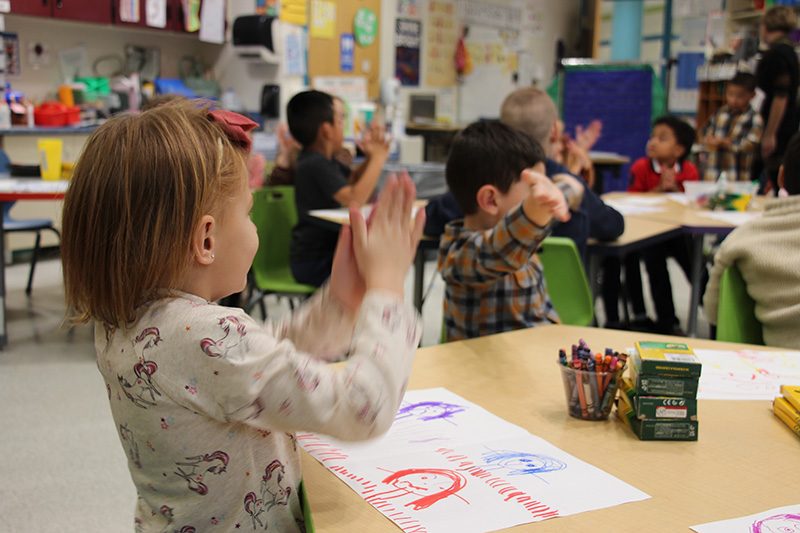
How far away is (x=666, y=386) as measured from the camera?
2.88 ft

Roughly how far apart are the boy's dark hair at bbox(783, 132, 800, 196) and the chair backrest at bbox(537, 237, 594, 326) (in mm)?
542

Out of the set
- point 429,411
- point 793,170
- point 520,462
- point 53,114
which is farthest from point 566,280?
point 53,114

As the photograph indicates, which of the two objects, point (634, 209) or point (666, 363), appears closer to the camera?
point (666, 363)

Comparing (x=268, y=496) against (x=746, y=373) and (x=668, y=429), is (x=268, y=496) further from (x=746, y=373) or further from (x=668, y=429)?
(x=746, y=373)

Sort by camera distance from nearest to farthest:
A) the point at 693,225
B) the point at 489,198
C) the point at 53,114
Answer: the point at 489,198 < the point at 693,225 < the point at 53,114

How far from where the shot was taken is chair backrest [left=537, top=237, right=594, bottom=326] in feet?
6.44

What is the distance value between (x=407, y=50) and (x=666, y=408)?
696 centimetres

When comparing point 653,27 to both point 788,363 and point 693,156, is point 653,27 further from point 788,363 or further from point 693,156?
point 788,363

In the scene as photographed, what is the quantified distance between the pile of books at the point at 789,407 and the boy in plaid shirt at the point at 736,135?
439cm

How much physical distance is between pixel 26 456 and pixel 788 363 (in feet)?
7.02

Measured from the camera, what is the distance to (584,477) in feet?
2.61

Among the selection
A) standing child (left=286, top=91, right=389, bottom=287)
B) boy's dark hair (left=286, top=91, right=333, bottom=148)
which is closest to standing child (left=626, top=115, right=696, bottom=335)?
standing child (left=286, top=91, right=389, bottom=287)

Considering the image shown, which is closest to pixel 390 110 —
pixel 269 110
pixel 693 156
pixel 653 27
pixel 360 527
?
pixel 269 110

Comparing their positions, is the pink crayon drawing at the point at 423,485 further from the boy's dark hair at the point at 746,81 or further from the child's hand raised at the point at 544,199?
the boy's dark hair at the point at 746,81
